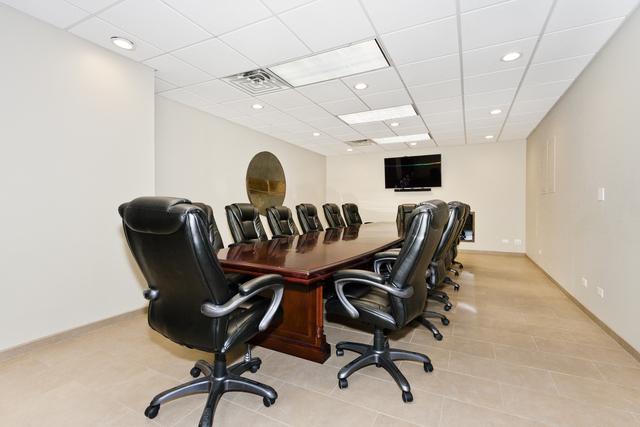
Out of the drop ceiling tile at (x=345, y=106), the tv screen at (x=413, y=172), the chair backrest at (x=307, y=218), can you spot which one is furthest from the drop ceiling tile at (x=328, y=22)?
the tv screen at (x=413, y=172)

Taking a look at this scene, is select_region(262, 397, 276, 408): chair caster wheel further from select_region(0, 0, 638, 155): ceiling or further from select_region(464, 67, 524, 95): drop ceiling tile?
select_region(464, 67, 524, 95): drop ceiling tile

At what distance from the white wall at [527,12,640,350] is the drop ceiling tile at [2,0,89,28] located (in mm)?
4415

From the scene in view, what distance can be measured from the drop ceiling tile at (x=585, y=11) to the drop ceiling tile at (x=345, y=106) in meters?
2.28

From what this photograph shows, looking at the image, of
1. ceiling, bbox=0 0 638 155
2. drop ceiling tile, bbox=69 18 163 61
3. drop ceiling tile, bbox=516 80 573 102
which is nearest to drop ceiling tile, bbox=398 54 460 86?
ceiling, bbox=0 0 638 155

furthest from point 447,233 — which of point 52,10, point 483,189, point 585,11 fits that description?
point 483,189

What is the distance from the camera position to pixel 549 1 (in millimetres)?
2188

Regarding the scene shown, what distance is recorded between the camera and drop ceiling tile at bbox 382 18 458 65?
8.30ft

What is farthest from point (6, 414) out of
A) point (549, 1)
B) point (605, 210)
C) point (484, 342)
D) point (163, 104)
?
point (605, 210)

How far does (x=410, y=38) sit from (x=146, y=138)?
115 inches

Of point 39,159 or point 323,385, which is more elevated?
point 39,159

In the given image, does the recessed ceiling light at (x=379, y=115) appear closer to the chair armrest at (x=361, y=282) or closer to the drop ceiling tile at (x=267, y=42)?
the drop ceiling tile at (x=267, y=42)

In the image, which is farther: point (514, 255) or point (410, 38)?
point (514, 255)

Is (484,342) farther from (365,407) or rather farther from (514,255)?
(514,255)

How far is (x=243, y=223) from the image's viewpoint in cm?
378
